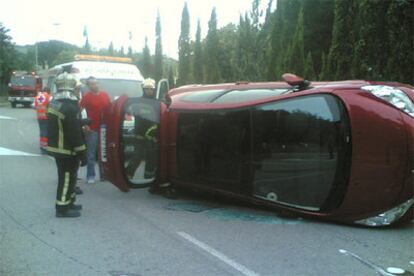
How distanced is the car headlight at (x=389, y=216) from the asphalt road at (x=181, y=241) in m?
0.09

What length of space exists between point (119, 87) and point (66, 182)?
23.6ft

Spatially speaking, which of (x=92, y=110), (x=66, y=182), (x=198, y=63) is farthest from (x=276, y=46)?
(x=66, y=182)

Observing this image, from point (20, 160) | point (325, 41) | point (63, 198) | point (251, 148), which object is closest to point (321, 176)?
point (251, 148)

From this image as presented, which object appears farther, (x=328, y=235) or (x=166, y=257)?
(x=328, y=235)

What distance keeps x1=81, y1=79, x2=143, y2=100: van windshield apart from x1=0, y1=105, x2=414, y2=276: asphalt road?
5.94 m

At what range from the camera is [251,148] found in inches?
246

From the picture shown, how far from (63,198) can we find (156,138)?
154 centimetres

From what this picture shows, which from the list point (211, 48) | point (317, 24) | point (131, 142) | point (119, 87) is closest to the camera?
point (131, 142)

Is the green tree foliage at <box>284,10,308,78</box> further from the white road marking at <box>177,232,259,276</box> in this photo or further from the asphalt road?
the white road marking at <box>177,232,259,276</box>

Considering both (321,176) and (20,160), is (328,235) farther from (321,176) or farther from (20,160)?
(20,160)

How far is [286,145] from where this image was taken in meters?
5.95

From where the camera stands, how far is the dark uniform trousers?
6395 mm

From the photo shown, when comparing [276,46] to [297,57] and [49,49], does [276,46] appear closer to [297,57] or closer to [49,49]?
[297,57]

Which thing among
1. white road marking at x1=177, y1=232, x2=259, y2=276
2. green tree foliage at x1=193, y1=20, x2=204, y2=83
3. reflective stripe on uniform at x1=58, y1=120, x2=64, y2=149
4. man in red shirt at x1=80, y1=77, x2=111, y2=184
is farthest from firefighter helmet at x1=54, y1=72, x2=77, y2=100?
green tree foliage at x1=193, y1=20, x2=204, y2=83
